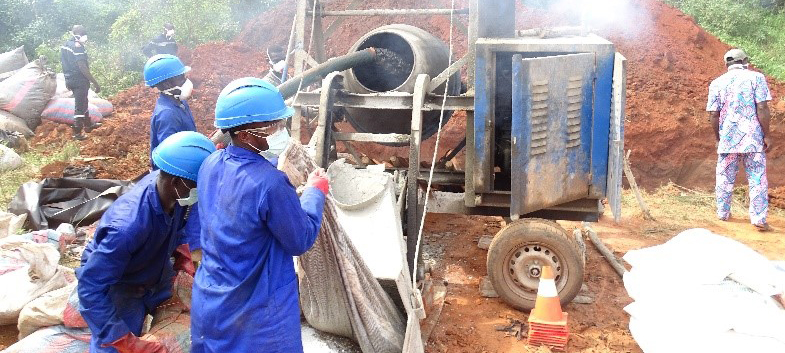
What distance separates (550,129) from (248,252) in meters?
2.99

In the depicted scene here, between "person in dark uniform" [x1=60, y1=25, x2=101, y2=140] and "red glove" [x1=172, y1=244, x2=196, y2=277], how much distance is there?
7.68 metres

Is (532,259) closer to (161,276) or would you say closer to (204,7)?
(161,276)

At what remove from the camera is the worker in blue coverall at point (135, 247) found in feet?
8.80

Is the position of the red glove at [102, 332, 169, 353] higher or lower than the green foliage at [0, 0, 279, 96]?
lower

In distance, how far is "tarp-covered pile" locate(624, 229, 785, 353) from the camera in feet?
12.5

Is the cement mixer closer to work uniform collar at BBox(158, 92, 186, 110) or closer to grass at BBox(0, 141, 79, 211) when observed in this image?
work uniform collar at BBox(158, 92, 186, 110)

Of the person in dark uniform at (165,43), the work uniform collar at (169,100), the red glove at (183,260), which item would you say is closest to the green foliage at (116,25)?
the person in dark uniform at (165,43)

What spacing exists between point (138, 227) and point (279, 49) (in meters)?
5.91

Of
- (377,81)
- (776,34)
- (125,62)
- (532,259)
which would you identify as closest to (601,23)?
(776,34)

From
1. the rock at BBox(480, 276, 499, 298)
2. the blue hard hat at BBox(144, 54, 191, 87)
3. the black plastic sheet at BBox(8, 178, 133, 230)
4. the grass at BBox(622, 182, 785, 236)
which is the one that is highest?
the blue hard hat at BBox(144, 54, 191, 87)

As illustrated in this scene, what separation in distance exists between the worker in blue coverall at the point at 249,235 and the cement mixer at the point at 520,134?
6.67 ft

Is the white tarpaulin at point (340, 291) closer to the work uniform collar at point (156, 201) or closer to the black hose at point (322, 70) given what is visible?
the work uniform collar at point (156, 201)

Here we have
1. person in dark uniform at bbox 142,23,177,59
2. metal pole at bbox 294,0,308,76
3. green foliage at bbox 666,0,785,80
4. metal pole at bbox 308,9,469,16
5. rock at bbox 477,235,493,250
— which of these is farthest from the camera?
green foliage at bbox 666,0,785,80

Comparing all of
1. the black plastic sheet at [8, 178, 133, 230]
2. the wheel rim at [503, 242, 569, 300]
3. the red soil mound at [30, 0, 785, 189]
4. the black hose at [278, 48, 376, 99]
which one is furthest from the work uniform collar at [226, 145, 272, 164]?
the red soil mound at [30, 0, 785, 189]
